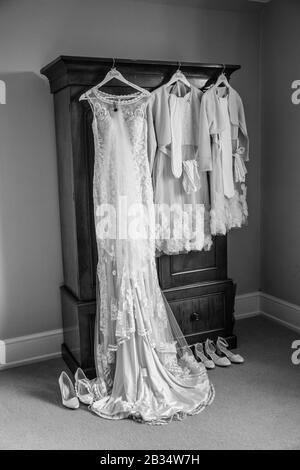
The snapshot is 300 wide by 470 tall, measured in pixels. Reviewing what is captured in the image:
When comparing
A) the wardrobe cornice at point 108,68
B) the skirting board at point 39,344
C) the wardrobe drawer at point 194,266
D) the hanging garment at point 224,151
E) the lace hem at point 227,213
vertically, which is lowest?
the skirting board at point 39,344

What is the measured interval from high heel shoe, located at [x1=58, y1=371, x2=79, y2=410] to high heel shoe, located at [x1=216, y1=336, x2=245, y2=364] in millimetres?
1021

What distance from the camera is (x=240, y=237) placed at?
3873mm

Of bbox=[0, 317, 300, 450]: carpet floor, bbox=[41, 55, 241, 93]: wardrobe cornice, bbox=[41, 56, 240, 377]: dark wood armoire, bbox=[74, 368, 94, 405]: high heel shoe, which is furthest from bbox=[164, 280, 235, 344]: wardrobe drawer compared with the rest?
bbox=[41, 55, 241, 93]: wardrobe cornice

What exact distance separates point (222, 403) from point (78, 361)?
0.90 meters

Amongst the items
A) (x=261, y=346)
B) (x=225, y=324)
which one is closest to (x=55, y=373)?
(x=225, y=324)

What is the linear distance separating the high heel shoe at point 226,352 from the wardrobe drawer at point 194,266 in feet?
1.39

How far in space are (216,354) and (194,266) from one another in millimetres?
599

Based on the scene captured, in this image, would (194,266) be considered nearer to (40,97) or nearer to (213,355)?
(213,355)

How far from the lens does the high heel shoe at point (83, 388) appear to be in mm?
2677

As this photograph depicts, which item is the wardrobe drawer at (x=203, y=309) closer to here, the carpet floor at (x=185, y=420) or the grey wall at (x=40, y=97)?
the carpet floor at (x=185, y=420)

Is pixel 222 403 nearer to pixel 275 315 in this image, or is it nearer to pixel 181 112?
pixel 275 315

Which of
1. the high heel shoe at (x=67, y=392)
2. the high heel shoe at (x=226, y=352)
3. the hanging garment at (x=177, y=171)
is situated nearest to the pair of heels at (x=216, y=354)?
the high heel shoe at (x=226, y=352)

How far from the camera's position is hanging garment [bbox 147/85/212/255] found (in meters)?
2.89

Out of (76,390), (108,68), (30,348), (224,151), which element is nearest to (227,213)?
(224,151)
